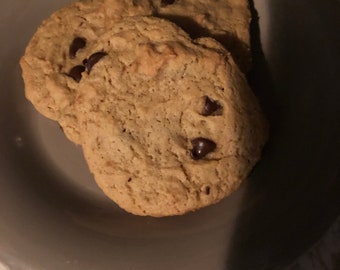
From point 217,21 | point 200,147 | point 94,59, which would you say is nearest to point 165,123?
point 200,147

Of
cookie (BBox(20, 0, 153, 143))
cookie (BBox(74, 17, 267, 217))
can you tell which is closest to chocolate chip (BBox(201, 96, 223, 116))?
cookie (BBox(74, 17, 267, 217))

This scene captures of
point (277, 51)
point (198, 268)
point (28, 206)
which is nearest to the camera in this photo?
point (198, 268)

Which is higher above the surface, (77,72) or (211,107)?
(77,72)

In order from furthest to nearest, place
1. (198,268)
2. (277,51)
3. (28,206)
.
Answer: (277,51), (28,206), (198,268)

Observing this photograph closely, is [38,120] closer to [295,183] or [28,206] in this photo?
[28,206]

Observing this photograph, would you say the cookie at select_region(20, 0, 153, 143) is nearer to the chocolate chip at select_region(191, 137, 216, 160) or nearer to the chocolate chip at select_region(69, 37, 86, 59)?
the chocolate chip at select_region(69, 37, 86, 59)

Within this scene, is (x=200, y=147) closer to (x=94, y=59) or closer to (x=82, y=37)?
(x=94, y=59)

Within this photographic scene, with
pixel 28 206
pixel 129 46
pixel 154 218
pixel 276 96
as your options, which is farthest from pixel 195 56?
pixel 28 206
